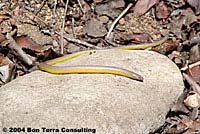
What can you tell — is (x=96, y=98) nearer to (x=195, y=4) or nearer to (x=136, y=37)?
(x=136, y=37)

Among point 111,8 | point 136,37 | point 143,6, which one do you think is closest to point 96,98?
point 136,37

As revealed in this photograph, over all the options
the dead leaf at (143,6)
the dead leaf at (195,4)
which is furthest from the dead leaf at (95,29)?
the dead leaf at (195,4)

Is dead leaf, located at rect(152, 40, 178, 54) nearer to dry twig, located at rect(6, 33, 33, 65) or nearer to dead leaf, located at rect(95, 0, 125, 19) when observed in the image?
dead leaf, located at rect(95, 0, 125, 19)

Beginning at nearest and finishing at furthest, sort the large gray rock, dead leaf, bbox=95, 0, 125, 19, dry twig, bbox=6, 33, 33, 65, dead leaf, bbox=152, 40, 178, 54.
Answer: the large gray rock
dry twig, bbox=6, 33, 33, 65
dead leaf, bbox=152, 40, 178, 54
dead leaf, bbox=95, 0, 125, 19

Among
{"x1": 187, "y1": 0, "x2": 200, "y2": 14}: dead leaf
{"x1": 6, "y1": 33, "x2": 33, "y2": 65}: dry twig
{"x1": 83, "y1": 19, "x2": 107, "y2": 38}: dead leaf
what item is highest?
{"x1": 187, "y1": 0, "x2": 200, "y2": 14}: dead leaf

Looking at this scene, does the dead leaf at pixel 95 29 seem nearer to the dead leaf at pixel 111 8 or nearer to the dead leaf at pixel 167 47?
the dead leaf at pixel 111 8

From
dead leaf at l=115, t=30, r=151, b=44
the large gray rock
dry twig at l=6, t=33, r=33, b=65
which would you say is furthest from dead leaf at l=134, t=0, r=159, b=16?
dry twig at l=6, t=33, r=33, b=65
